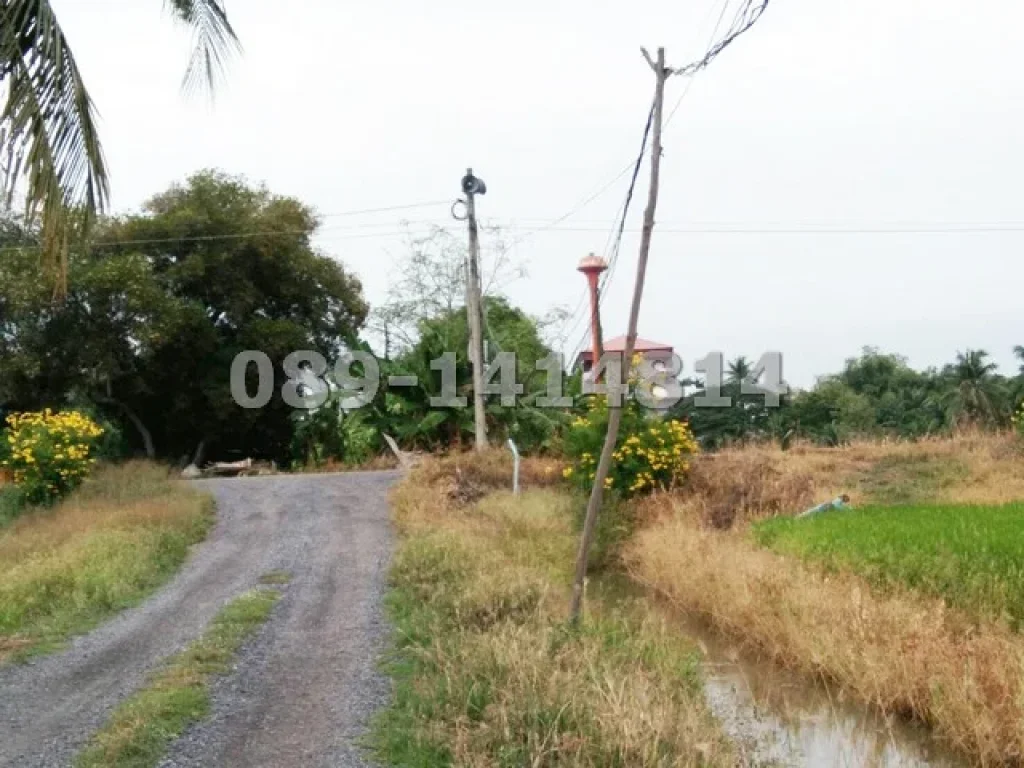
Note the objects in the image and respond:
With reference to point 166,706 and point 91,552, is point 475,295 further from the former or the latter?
point 166,706

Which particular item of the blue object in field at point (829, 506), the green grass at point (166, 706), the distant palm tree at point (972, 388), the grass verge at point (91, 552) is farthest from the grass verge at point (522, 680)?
the distant palm tree at point (972, 388)

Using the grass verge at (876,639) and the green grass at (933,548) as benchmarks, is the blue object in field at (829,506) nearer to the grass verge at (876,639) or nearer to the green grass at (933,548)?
the green grass at (933,548)

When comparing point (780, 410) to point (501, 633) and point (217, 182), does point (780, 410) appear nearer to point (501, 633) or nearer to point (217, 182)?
point (217, 182)

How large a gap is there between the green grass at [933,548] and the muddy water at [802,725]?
1526 mm

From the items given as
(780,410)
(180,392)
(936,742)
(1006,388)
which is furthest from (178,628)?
(1006,388)

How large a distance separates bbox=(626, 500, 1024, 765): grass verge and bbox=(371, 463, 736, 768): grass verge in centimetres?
141

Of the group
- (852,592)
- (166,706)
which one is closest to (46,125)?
(166,706)

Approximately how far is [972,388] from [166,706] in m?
45.3

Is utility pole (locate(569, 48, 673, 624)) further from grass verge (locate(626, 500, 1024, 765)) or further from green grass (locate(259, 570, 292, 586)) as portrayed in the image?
green grass (locate(259, 570, 292, 586))

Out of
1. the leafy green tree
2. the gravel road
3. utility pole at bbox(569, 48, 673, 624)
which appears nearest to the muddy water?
utility pole at bbox(569, 48, 673, 624)

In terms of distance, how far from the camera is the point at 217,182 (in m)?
29.6

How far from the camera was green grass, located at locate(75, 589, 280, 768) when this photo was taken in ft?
20.6

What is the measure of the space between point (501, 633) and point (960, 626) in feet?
13.7

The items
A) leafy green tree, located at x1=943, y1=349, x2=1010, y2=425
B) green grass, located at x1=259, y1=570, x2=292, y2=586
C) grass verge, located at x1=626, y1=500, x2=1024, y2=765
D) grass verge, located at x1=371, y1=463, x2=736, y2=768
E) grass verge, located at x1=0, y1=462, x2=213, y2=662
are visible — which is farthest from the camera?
Answer: leafy green tree, located at x1=943, y1=349, x2=1010, y2=425
